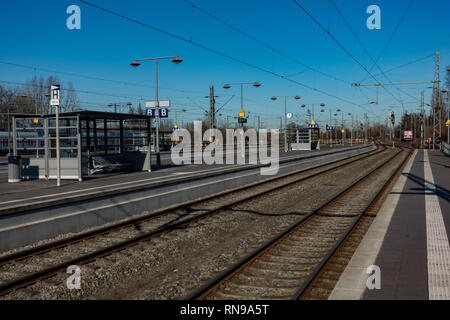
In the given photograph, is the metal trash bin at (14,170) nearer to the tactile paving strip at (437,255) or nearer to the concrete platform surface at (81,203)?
the concrete platform surface at (81,203)

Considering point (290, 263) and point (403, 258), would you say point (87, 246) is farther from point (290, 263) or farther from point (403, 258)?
point (403, 258)

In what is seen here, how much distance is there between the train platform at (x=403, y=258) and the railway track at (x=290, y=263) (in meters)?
0.43

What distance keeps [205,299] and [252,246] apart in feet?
9.22

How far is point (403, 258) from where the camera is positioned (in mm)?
6367

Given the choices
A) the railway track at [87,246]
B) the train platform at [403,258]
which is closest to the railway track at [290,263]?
the train platform at [403,258]

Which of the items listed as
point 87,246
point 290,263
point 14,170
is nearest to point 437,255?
point 290,263

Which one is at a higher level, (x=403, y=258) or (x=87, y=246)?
(x=403, y=258)

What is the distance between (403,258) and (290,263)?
1.81 m

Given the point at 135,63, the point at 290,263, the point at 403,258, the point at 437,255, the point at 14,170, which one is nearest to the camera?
the point at 403,258

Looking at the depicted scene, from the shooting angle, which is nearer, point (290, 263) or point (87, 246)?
point (290, 263)

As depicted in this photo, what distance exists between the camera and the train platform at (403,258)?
16.3ft

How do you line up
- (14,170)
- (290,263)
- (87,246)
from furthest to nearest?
(14,170)
(87,246)
(290,263)

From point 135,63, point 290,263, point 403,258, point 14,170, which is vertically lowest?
point 290,263
